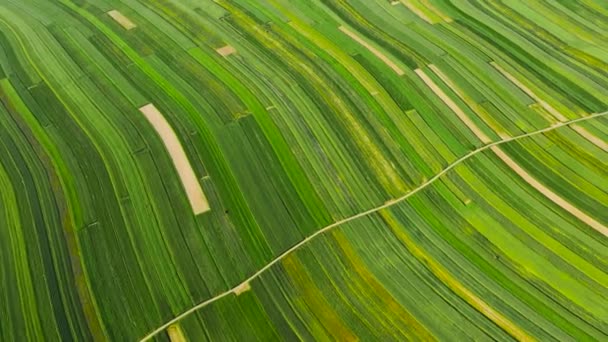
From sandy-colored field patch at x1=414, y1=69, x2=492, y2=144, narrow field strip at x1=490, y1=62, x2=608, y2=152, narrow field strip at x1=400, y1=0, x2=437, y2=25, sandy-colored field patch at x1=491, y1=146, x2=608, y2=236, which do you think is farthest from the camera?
narrow field strip at x1=400, y1=0, x2=437, y2=25

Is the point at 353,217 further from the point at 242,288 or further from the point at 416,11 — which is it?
the point at 416,11

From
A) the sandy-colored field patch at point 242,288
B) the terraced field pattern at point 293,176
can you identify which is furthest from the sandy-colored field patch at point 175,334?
the sandy-colored field patch at point 242,288

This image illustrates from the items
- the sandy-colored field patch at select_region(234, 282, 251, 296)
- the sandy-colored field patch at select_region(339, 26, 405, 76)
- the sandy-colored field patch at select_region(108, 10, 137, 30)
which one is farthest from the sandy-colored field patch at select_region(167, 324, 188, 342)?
the sandy-colored field patch at select_region(108, 10, 137, 30)

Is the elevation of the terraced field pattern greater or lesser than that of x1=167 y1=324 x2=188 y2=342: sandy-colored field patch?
greater

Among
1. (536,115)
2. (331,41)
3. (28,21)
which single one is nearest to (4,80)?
(28,21)

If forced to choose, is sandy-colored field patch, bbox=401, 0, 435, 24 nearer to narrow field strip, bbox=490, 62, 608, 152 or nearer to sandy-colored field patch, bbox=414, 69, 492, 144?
narrow field strip, bbox=490, 62, 608, 152

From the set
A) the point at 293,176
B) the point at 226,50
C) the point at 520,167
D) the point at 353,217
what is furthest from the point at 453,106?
the point at 226,50
